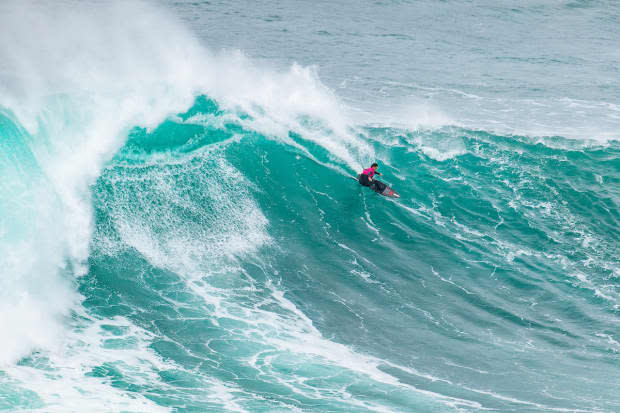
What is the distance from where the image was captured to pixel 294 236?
25453 millimetres

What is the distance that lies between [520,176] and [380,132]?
731cm

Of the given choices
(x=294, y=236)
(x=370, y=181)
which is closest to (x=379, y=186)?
(x=370, y=181)

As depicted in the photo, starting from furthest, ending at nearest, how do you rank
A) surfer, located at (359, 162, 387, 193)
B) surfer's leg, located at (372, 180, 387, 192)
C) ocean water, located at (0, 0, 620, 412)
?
surfer's leg, located at (372, 180, 387, 192), surfer, located at (359, 162, 387, 193), ocean water, located at (0, 0, 620, 412)

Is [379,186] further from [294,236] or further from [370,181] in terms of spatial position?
[294,236]

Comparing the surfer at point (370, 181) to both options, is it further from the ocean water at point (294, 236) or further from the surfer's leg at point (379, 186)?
the ocean water at point (294, 236)

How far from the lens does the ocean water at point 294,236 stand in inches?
741

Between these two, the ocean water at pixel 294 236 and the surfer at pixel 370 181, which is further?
the surfer at pixel 370 181

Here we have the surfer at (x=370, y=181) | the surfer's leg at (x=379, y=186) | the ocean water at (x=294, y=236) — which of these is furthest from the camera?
the surfer's leg at (x=379, y=186)

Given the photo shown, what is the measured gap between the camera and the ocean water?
61.8 feet

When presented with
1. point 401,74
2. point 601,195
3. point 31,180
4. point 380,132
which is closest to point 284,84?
point 380,132

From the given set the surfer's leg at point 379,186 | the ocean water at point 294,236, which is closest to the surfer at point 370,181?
the surfer's leg at point 379,186

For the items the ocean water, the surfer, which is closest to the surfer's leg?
the surfer

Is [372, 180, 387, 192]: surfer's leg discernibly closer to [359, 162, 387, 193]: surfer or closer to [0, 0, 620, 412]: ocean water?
[359, 162, 387, 193]: surfer

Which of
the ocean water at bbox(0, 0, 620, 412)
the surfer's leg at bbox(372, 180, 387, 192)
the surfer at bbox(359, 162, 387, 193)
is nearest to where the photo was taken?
the ocean water at bbox(0, 0, 620, 412)
